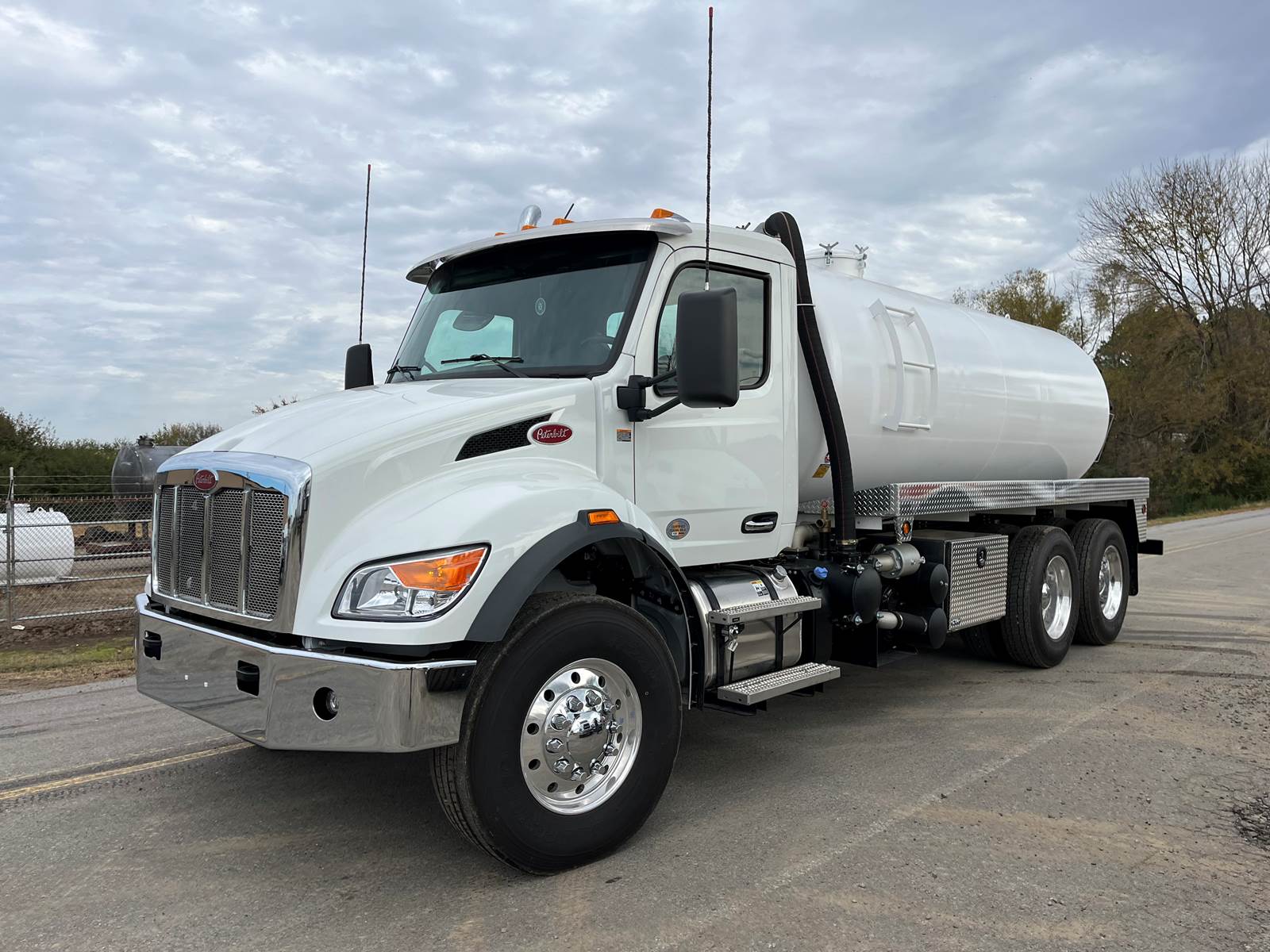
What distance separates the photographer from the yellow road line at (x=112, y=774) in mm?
4691

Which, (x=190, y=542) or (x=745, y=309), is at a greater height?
(x=745, y=309)

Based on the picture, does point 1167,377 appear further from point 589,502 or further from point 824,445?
point 589,502

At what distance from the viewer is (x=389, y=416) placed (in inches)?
155

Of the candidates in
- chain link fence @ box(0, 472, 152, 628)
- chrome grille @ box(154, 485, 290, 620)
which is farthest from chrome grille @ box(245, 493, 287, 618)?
chain link fence @ box(0, 472, 152, 628)

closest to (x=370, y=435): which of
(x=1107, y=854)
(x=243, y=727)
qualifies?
(x=243, y=727)

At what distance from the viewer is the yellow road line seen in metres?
4.69

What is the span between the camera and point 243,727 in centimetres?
364

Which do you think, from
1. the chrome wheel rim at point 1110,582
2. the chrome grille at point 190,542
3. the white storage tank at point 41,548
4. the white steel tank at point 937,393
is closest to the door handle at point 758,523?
the white steel tank at point 937,393

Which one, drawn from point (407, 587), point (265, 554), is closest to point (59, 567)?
point (265, 554)

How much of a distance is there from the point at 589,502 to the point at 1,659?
7309 mm

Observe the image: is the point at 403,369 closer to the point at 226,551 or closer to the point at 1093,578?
the point at 226,551

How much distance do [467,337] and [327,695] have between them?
2.15 meters

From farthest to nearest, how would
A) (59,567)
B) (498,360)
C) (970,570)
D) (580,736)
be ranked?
1. (59,567)
2. (970,570)
3. (498,360)
4. (580,736)

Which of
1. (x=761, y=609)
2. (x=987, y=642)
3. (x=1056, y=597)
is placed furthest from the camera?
(x=1056, y=597)
